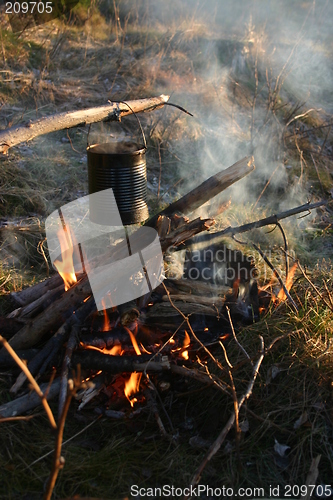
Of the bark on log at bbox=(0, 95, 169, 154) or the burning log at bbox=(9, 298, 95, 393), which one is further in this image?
the bark on log at bbox=(0, 95, 169, 154)

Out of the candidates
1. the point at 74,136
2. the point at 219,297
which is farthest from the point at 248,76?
the point at 219,297

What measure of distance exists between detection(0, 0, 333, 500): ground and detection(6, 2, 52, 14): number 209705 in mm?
299

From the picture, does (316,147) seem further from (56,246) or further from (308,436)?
(308,436)

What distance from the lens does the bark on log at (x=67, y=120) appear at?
9.57ft

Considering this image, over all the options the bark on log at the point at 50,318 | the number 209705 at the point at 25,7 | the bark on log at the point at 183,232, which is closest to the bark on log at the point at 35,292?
the bark on log at the point at 50,318

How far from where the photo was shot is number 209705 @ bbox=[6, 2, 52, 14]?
789 cm

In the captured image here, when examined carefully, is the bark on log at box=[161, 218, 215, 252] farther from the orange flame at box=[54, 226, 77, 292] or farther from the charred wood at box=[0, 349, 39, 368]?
the charred wood at box=[0, 349, 39, 368]

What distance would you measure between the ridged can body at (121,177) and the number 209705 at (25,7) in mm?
5832

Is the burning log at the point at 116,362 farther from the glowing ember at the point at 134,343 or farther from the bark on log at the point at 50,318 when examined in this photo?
the bark on log at the point at 50,318

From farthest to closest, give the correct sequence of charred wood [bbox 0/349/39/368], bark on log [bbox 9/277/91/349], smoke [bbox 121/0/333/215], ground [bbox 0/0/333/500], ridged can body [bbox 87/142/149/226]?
1. smoke [bbox 121/0/333/215]
2. ridged can body [bbox 87/142/149/226]
3. bark on log [bbox 9/277/91/349]
4. charred wood [bbox 0/349/39/368]
5. ground [bbox 0/0/333/500]

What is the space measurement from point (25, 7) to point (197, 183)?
5010 millimetres

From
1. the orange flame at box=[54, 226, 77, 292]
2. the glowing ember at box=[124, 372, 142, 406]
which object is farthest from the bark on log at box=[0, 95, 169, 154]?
the glowing ember at box=[124, 372, 142, 406]

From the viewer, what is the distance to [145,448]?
232cm

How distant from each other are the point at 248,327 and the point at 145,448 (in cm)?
110
